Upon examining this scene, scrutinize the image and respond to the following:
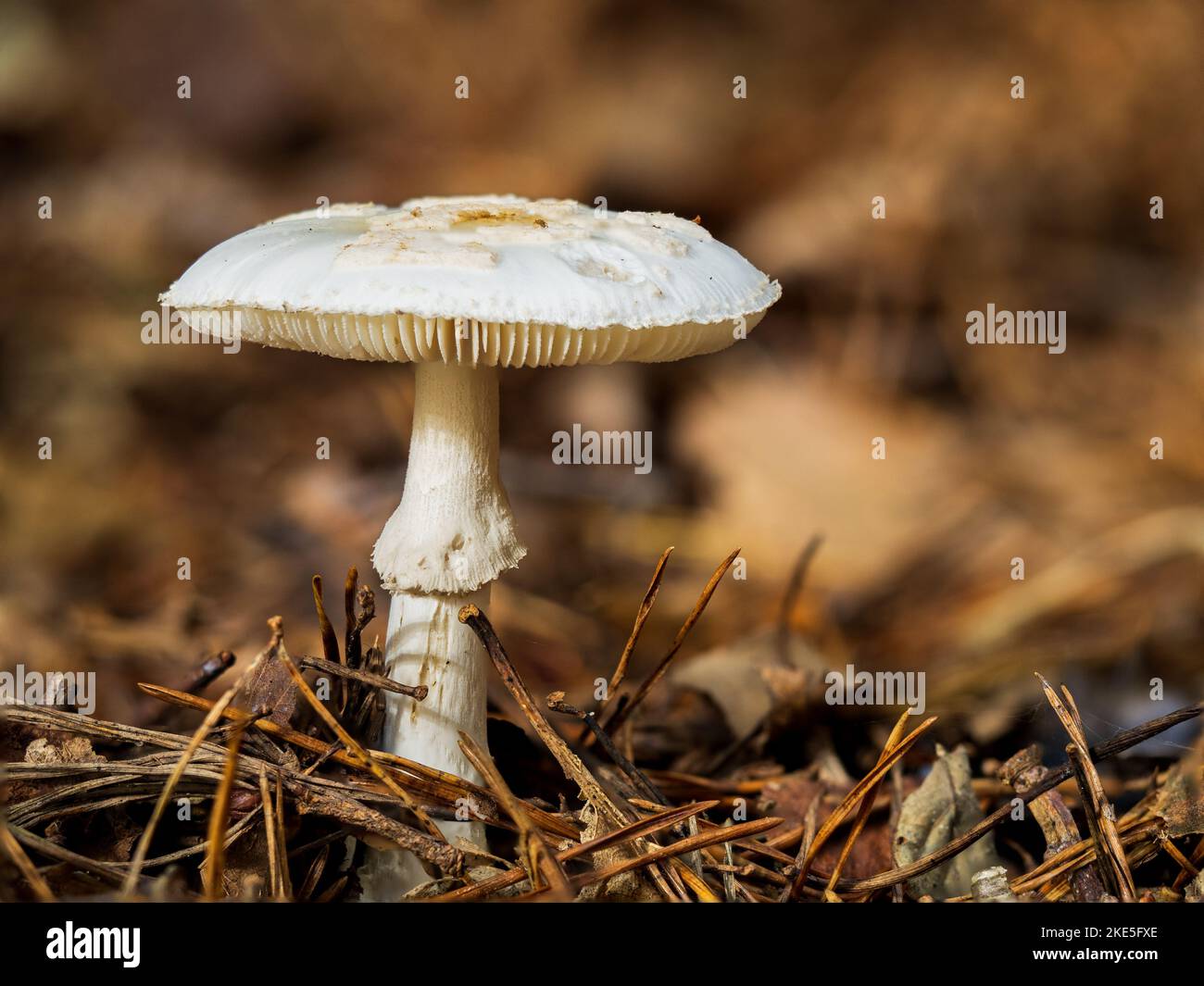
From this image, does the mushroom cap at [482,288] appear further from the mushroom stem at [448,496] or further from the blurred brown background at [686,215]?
the blurred brown background at [686,215]

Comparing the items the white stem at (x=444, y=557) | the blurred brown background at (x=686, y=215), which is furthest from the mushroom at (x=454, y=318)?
the blurred brown background at (x=686, y=215)

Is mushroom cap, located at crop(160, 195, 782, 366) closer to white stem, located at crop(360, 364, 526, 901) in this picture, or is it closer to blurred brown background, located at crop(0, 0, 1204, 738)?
white stem, located at crop(360, 364, 526, 901)

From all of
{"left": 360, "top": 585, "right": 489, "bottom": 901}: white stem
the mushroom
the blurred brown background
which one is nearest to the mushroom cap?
the mushroom

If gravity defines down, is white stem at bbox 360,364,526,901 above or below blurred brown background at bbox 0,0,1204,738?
below
